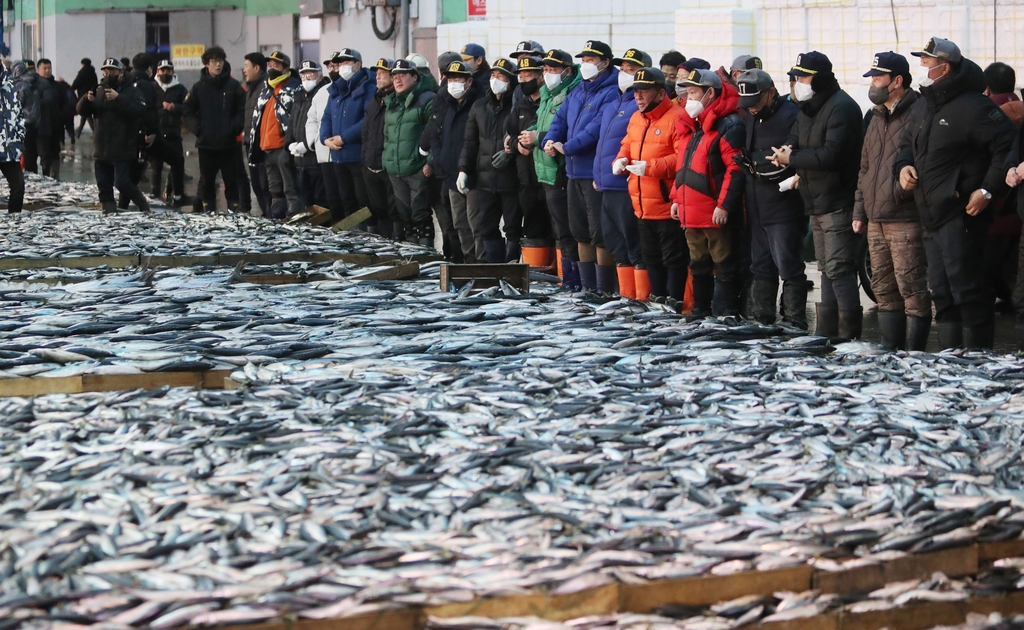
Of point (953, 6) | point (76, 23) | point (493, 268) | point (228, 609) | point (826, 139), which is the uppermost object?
point (76, 23)

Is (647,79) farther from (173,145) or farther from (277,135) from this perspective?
(173,145)

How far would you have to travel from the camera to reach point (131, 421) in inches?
232

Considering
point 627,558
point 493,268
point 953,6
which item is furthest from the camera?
point 953,6

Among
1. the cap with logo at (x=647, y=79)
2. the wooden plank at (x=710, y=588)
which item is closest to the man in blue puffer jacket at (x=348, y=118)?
the cap with logo at (x=647, y=79)

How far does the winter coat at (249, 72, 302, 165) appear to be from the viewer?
17609mm

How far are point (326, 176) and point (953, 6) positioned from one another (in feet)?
23.2

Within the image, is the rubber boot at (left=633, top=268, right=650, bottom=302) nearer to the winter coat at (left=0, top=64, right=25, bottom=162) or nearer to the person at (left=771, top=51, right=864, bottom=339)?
the person at (left=771, top=51, right=864, bottom=339)

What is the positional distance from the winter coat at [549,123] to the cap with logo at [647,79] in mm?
1430

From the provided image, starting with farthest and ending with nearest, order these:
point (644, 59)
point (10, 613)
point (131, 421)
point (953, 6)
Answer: point (953, 6)
point (644, 59)
point (131, 421)
point (10, 613)

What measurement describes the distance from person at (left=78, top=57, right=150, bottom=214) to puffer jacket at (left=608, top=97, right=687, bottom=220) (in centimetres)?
927

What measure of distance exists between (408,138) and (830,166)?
5.95 m

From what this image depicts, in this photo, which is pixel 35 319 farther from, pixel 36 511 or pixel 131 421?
pixel 36 511

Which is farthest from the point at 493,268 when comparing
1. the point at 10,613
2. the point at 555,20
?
the point at 555,20

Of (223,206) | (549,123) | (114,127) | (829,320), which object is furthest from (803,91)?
(223,206)
